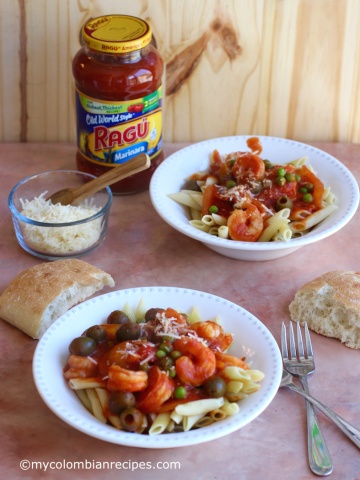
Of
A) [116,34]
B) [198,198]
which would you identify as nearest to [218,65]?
[116,34]

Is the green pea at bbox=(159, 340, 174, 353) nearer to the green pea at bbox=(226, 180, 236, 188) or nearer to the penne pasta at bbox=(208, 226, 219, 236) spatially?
the penne pasta at bbox=(208, 226, 219, 236)

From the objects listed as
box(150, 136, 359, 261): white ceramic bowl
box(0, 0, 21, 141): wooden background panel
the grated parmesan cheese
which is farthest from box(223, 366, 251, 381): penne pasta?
box(0, 0, 21, 141): wooden background panel

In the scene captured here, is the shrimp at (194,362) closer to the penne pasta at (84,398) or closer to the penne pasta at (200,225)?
the penne pasta at (84,398)

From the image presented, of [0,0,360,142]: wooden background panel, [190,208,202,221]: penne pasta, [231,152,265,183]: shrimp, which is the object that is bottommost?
[190,208,202,221]: penne pasta

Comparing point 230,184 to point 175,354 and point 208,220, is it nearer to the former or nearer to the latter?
point 208,220

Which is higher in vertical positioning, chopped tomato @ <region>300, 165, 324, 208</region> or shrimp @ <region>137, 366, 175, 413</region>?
chopped tomato @ <region>300, 165, 324, 208</region>

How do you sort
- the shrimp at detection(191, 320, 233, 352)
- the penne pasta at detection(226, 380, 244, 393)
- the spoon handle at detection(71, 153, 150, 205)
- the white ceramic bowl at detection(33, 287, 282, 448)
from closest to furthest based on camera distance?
the white ceramic bowl at detection(33, 287, 282, 448), the penne pasta at detection(226, 380, 244, 393), the shrimp at detection(191, 320, 233, 352), the spoon handle at detection(71, 153, 150, 205)

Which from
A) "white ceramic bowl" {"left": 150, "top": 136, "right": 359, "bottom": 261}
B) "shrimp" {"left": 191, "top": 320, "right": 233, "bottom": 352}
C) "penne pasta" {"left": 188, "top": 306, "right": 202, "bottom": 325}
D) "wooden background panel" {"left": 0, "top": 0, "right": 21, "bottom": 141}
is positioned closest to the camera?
"shrimp" {"left": 191, "top": 320, "right": 233, "bottom": 352}

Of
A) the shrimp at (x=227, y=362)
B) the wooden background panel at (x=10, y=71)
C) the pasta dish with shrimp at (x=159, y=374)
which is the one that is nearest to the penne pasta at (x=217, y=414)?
the pasta dish with shrimp at (x=159, y=374)
